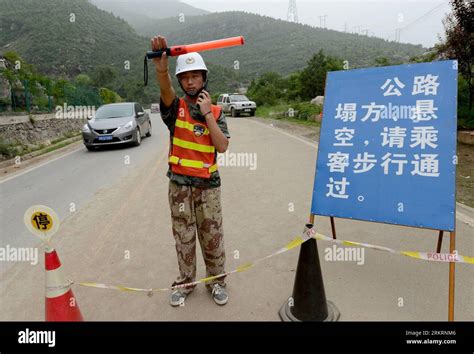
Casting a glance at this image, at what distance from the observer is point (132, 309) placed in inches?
112

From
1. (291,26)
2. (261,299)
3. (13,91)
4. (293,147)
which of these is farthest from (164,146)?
(291,26)

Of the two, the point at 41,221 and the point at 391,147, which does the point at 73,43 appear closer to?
the point at 41,221

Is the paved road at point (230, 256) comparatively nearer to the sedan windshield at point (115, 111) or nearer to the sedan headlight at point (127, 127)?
the sedan headlight at point (127, 127)

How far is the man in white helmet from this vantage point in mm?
2547

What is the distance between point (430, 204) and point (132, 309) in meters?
2.52

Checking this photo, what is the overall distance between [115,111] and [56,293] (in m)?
10.7

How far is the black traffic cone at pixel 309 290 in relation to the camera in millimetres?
2510

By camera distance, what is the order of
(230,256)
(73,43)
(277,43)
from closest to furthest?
(230,256) < (73,43) < (277,43)

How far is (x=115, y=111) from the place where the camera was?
39.5 ft

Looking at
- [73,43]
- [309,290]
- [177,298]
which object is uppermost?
[73,43]

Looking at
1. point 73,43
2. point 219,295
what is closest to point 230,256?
point 219,295

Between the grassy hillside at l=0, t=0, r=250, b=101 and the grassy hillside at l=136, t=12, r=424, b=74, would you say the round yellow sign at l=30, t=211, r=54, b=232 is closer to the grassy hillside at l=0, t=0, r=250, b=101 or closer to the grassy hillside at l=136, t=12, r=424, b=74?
the grassy hillside at l=0, t=0, r=250, b=101

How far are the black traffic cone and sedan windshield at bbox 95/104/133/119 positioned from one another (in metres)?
10.6

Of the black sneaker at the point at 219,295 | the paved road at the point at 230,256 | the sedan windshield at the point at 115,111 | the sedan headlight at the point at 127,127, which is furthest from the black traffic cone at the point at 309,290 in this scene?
the sedan windshield at the point at 115,111
